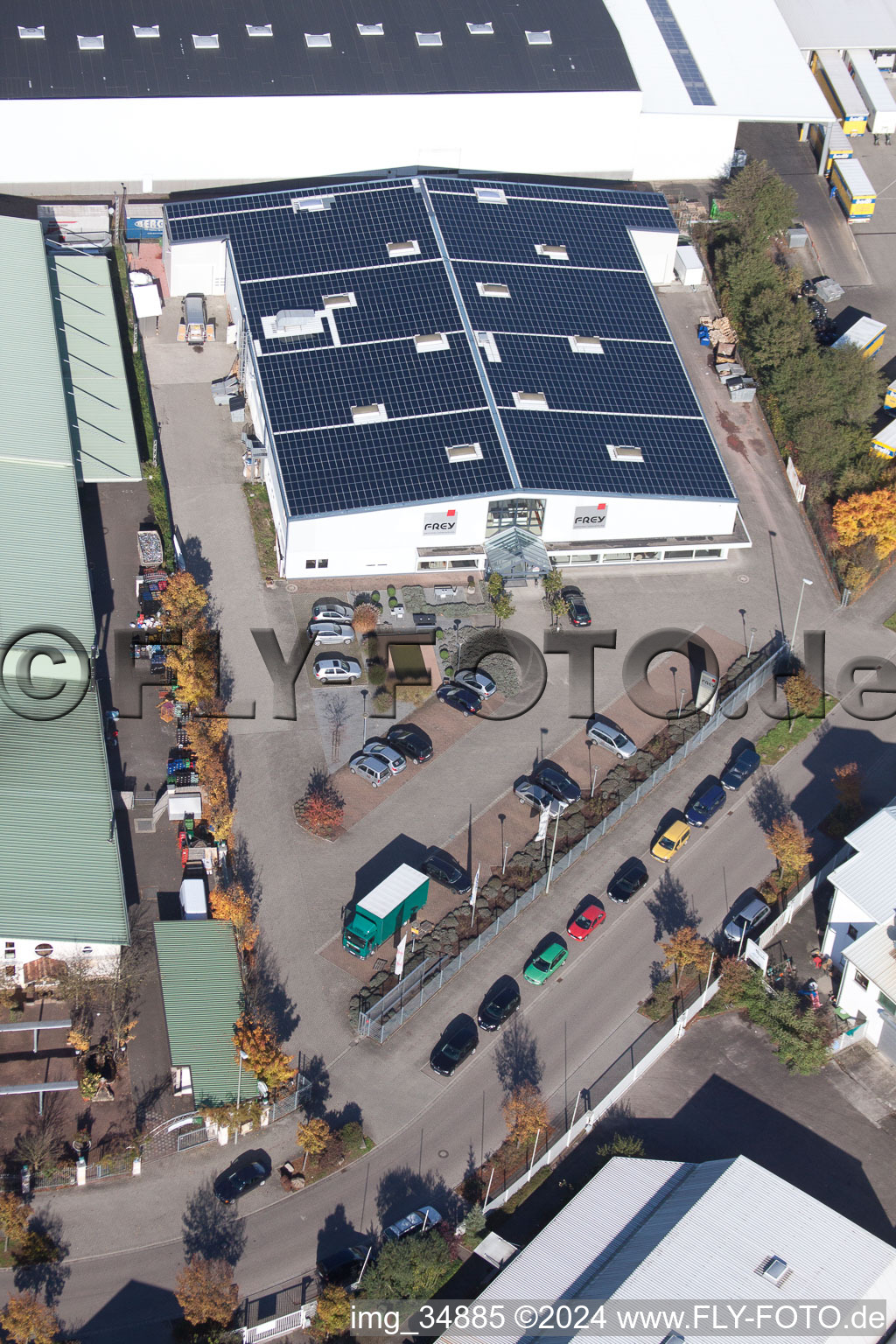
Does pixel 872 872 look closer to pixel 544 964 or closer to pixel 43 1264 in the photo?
pixel 544 964

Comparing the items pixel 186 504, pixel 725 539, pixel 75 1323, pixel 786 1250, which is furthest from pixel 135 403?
pixel 786 1250

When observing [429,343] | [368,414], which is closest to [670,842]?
[368,414]

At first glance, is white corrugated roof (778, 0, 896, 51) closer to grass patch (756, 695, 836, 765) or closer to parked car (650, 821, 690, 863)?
grass patch (756, 695, 836, 765)

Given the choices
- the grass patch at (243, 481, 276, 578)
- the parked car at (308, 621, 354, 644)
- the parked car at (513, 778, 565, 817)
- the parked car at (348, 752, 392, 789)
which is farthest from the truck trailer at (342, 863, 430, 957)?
the grass patch at (243, 481, 276, 578)

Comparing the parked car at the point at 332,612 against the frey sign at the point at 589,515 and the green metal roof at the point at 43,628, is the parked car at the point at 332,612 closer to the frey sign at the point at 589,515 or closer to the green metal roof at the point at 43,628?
the green metal roof at the point at 43,628

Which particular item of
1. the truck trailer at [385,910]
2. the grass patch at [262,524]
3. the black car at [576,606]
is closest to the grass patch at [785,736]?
the black car at [576,606]
